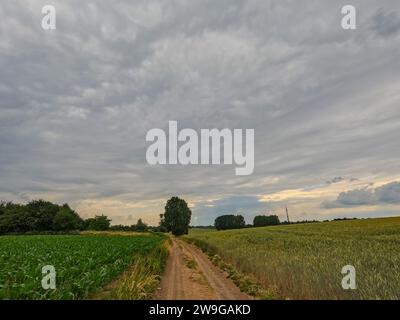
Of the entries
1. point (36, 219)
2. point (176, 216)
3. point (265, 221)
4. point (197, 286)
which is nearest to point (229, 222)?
point (265, 221)

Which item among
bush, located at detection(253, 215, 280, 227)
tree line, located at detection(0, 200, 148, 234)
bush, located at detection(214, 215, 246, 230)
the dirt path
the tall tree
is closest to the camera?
the dirt path

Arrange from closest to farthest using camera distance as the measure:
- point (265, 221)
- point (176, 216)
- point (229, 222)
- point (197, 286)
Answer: point (197, 286) < point (176, 216) < point (265, 221) < point (229, 222)

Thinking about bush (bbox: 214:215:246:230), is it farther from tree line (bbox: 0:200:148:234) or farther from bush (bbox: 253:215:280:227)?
tree line (bbox: 0:200:148:234)

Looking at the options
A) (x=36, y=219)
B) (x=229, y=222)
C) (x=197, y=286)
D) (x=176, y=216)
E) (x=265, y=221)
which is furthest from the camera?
(x=229, y=222)

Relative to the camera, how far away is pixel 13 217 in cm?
11206

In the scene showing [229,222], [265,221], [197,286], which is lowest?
[197,286]

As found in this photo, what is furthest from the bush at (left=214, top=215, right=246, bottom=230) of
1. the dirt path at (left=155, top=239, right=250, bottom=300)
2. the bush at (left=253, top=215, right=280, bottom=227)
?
the dirt path at (left=155, top=239, right=250, bottom=300)

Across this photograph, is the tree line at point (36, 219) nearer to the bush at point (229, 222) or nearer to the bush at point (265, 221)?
the bush at point (229, 222)

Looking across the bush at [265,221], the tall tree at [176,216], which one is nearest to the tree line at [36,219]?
the tall tree at [176,216]

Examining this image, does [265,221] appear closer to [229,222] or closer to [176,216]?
[229,222]

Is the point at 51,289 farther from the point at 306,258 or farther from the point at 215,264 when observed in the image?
the point at 215,264
